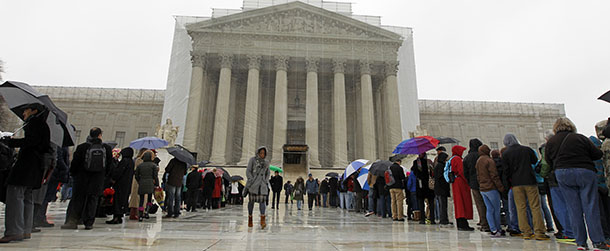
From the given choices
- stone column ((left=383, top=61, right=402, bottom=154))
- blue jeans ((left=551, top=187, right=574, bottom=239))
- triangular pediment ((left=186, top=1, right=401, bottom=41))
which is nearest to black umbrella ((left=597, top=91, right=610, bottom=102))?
blue jeans ((left=551, top=187, right=574, bottom=239))

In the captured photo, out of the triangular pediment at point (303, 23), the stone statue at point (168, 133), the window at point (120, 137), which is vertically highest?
the triangular pediment at point (303, 23)

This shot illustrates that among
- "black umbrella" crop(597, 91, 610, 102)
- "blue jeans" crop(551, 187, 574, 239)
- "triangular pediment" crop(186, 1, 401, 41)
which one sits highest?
"triangular pediment" crop(186, 1, 401, 41)

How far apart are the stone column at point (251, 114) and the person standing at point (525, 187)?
22.7 metres

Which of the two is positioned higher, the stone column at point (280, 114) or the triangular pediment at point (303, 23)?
the triangular pediment at point (303, 23)

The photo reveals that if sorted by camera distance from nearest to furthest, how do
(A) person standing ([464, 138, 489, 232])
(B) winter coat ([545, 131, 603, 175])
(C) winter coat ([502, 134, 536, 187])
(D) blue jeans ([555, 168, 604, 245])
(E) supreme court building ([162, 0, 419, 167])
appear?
(D) blue jeans ([555, 168, 604, 245]) < (B) winter coat ([545, 131, 603, 175]) < (C) winter coat ([502, 134, 536, 187]) < (A) person standing ([464, 138, 489, 232]) < (E) supreme court building ([162, 0, 419, 167])

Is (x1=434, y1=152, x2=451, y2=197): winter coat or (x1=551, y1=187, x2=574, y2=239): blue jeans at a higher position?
(x1=434, y1=152, x2=451, y2=197): winter coat

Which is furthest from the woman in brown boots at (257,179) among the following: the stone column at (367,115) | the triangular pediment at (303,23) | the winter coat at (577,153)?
the triangular pediment at (303,23)

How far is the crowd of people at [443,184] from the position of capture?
4461 millimetres

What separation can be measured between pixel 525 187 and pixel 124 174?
298 inches

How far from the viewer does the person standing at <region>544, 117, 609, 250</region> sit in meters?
4.40

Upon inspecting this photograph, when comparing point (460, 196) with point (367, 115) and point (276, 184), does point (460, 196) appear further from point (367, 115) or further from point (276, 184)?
point (367, 115)

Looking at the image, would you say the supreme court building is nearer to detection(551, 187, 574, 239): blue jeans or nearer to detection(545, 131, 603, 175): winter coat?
detection(551, 187, 574, 239): blue jeans

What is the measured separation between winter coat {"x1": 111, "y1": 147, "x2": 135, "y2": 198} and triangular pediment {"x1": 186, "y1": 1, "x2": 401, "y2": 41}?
24.7m

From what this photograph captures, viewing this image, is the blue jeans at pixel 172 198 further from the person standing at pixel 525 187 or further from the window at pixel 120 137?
the window at pixel 120 137
